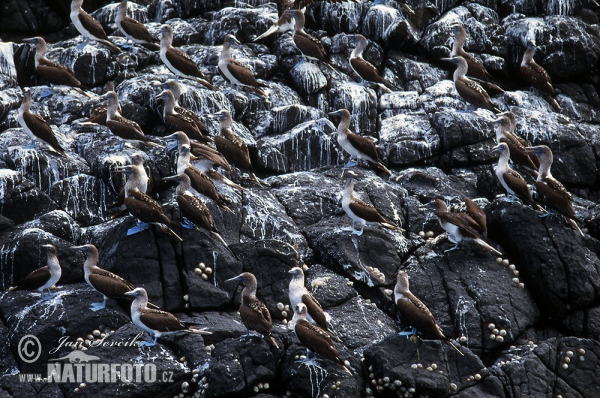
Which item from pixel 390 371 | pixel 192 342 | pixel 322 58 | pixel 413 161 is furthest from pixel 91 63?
pixel 390 371

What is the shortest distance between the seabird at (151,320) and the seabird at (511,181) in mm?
6742

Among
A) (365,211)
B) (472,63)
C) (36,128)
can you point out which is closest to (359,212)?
(365,211)

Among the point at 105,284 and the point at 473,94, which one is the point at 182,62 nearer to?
Answer: the point at 473,94

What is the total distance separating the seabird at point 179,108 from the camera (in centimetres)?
1872

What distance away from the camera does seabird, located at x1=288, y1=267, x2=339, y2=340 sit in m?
13.5

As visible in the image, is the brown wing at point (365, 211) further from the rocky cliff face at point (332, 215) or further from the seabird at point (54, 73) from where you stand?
the seabird at point (54, 73)

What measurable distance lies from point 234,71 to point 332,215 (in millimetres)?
5083

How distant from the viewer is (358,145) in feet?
60.1

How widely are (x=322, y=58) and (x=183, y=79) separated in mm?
3576

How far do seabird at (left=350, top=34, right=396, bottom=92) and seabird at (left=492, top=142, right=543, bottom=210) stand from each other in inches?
208

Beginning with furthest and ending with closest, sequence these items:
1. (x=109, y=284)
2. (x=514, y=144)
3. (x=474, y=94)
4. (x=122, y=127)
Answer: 1. (x=474, y=94)
2. (x=514, y=144)
3. (x=122, y=127)
4. (x=109, y=284)

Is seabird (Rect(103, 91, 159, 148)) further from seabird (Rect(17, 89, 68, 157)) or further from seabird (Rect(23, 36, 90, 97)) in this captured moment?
seabird (Rect(23, 36, 90, 97))

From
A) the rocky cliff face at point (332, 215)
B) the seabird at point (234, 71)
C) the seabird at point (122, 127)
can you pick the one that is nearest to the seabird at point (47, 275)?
the rocky cliff face at point (332, 215)
